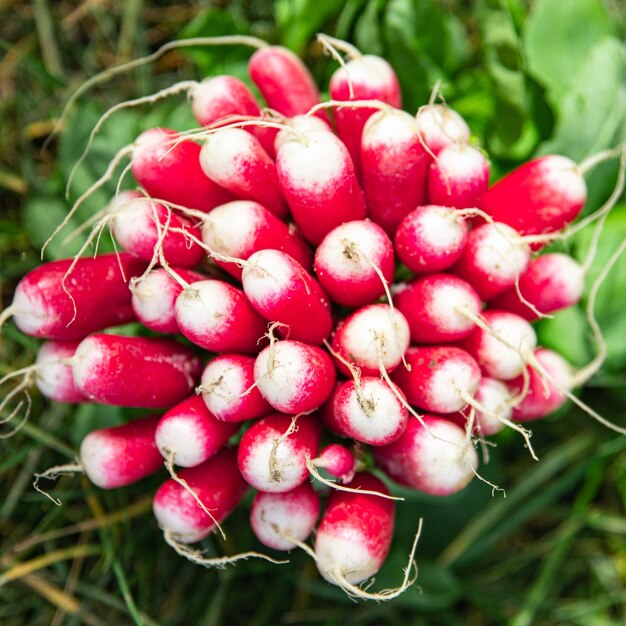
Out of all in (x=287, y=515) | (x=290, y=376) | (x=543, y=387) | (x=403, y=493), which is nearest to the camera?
(x=290, y=376)

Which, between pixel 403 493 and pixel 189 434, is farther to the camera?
pixel 403 493

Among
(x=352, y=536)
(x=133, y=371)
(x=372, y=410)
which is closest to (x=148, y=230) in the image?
(x=133, y=371)

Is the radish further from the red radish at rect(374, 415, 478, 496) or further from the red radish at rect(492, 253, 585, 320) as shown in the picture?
the red radish at rect(492, 253, 585, 320)

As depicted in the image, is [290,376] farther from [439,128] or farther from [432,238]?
[439,128]

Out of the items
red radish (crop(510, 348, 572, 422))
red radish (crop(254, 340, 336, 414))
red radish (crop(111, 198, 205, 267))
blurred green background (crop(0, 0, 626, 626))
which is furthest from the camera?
blurred green background (crop(0, 0, 626, 626))

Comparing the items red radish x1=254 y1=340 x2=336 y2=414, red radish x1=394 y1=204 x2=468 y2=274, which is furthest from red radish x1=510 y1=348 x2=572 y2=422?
red radish x1=254 y1=340 x2=336 y2=414

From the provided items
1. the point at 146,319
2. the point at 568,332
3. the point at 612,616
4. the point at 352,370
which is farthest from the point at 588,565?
the point at 146,319
